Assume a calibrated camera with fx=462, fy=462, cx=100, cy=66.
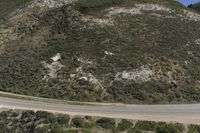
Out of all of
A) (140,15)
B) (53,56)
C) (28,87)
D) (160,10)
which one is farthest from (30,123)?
(160,10)

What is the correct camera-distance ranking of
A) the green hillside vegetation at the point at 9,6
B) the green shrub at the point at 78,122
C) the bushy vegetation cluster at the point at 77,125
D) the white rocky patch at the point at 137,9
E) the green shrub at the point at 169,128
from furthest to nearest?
the green hillside vegetation at the point at 9,6 → the white rocky patch at the point at 137,9 → the green shrub at the point at 78,122 → the bushy vegetation cluster at the point at 77,125 → the green shrub at the point at 169,128

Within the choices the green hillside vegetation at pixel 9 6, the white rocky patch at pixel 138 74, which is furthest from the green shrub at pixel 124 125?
the green hillside vegetation at pixel 9 6

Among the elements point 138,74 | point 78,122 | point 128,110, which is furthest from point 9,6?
point 78,122

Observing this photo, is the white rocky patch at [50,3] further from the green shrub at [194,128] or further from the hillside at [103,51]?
the green shrub at [194,128]

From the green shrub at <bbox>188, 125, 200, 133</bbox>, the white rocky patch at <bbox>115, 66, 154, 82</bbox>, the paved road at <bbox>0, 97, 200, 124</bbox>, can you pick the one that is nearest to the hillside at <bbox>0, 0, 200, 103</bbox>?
the white rocky patch at <bbox>115, 66, 154, 82</bbox>

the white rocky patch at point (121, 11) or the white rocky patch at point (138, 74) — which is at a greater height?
the white rocky patch at point (121, 11)

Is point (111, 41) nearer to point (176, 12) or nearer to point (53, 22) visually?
point (53, 22)

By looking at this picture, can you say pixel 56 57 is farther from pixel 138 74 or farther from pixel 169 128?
pixel 169 128
